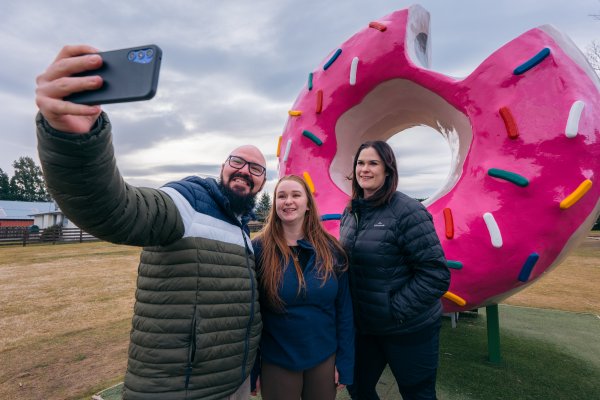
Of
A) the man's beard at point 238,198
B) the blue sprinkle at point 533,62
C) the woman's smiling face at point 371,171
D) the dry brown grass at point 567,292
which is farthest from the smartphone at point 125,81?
the dry brown grass at point 567,292

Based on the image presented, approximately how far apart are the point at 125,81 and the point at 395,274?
1.35 m

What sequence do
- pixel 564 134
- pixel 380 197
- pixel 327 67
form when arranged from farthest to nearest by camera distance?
pixel 327 67
pixel 564 134
pixel 380 197

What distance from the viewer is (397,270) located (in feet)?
5.26

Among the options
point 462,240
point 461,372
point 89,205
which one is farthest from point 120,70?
point 461,372

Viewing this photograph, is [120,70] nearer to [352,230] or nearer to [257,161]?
[257,161]

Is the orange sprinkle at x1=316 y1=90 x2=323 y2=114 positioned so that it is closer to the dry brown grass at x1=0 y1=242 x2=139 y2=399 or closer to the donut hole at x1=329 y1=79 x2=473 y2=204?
the donut hole at x1=329 y1=79 x2=473 y2=204

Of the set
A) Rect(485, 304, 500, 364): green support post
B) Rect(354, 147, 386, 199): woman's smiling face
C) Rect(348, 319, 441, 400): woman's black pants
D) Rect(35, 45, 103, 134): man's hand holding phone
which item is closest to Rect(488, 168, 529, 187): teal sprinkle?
Rect(354, 147, 386, 199): woman's smiling face

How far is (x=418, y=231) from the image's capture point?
155 cm

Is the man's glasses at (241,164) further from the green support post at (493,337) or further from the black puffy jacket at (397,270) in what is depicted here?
the green support post at (493,337)

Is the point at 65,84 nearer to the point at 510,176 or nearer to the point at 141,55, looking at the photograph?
the point at 141,55

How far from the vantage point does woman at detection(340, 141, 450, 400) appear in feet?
5.08

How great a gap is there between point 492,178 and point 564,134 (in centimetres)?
42

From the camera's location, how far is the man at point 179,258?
79 cm

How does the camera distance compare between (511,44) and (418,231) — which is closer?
(418,231)
